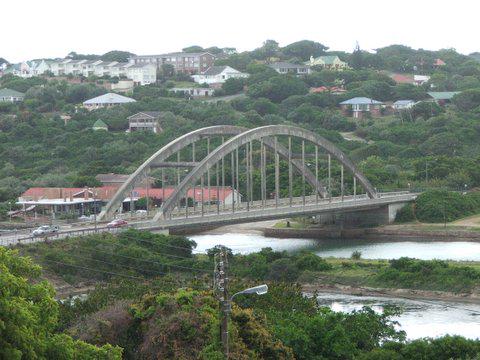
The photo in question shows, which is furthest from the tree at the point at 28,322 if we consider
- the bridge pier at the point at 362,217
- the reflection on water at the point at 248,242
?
the bridge pier at the point at 362,217

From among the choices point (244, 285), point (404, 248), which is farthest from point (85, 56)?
point (244, 285)

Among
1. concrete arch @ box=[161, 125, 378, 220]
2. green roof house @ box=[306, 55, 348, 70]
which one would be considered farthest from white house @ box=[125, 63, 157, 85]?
concrete arch @ box=[161, 125, 378, 220]

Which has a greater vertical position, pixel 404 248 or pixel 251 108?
pixel 251 108

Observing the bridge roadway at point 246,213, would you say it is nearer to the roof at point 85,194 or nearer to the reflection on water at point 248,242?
the reflection on water at point 248,242

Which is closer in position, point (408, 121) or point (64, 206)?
point (64, 206)

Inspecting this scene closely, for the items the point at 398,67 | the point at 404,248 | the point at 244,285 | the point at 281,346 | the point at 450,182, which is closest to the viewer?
the point at 281,346

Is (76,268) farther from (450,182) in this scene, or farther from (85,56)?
(85,56)

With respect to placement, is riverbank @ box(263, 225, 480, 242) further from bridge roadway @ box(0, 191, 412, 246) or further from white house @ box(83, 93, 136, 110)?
white house @ box(83, 93, 136, 110)
